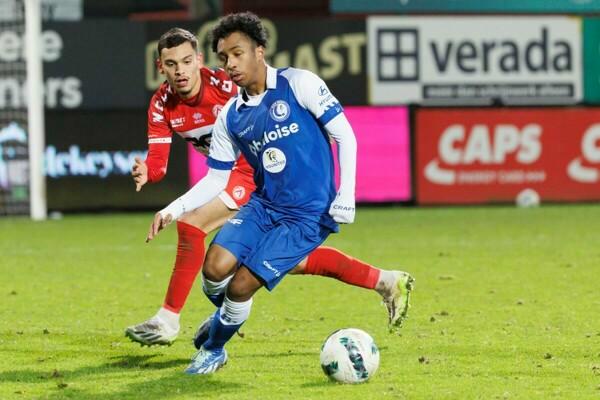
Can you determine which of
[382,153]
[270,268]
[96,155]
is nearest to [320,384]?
[270,268]

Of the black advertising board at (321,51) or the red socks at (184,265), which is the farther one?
the black advertising board at (321,51)

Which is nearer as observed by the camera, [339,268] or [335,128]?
[335,128]

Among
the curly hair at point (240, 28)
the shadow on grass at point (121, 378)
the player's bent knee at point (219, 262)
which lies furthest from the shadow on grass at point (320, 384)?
the curly hair at point (240, 28)

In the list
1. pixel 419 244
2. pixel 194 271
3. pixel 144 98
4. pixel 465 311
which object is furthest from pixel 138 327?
pixel 144 98

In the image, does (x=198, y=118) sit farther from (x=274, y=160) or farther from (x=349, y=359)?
(x=349, y=359)

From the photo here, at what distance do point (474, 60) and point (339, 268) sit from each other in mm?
13607

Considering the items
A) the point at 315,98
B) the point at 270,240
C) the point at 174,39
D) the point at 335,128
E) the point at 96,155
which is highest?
the point at 174,39

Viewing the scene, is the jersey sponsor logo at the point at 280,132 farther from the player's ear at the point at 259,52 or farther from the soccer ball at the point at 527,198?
the soccer ball at the point at 527,198

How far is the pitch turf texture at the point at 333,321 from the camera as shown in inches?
254

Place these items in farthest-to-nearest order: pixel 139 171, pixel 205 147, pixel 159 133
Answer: pixel 205 147, pixel 159 133, pixel 139 171

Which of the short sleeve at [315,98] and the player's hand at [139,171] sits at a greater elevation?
the short sleeve at [315,98]

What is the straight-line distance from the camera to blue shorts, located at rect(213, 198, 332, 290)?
6547 millimetres

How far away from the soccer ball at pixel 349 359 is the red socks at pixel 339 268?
2.39 ft

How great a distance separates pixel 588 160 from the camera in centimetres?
2047
